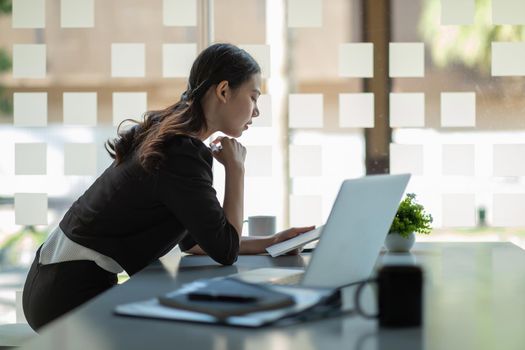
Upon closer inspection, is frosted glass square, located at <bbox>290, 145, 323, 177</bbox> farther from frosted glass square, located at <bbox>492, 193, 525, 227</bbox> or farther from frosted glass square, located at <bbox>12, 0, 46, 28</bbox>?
frosted glass square, located at <bbox>12, 0, 46, 28</bbox>

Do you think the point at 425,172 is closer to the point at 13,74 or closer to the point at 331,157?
the point at 331,157

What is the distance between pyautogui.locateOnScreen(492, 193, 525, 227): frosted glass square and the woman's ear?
2.15 metres

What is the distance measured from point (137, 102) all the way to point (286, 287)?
283 cm

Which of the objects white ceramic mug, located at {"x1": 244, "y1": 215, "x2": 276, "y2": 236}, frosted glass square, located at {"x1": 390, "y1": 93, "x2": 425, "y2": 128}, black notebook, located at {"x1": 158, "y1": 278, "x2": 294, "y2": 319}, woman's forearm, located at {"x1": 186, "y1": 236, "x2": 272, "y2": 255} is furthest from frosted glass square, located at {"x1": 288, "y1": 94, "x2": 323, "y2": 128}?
black notebook, located at {"x1": 158, "y1": 278, "x2": 294, "y2": 319}

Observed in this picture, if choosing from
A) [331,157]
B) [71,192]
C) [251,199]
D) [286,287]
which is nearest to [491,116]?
[331,157]

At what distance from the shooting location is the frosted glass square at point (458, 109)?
3938mm

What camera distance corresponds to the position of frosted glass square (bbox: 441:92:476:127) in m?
3.94

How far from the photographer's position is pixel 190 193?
197 cm

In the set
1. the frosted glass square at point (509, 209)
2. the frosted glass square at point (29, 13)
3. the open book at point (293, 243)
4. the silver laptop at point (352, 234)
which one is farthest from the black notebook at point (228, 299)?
the frosted glass square at point (29, 13)

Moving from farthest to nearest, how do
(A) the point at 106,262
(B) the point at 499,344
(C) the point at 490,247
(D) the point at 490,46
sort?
1. (D) the point at 490,46
2. (C) the point at 490,247
3. (A) the point at 106,262
4. (B) the point at 499,344

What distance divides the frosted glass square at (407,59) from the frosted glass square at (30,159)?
1.80 metres

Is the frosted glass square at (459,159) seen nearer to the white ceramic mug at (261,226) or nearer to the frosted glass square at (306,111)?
the frosted glass square at (306,111)

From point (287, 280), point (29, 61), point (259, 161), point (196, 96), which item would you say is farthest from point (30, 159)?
point (287, 280)

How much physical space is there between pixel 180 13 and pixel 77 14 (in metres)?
0.52
